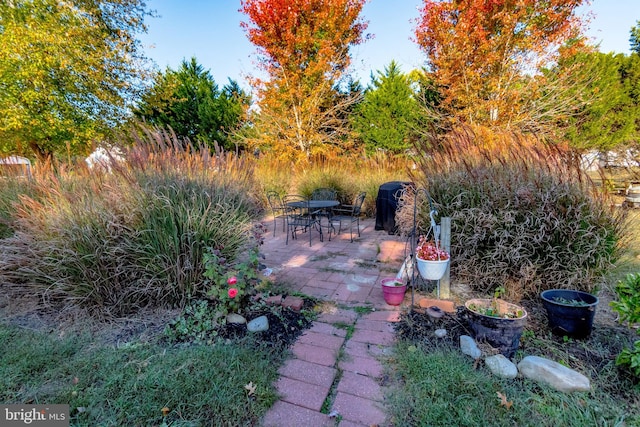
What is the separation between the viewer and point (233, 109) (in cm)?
1182

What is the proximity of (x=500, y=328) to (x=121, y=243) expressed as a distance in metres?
2.74

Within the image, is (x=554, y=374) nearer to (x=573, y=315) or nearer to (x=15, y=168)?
(x=573, y=315)

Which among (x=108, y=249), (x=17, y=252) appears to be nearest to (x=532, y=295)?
(x=108, y=249)

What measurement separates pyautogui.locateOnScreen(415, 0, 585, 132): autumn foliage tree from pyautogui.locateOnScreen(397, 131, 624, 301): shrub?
5.20 meters

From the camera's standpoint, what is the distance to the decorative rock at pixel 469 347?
1735 mm

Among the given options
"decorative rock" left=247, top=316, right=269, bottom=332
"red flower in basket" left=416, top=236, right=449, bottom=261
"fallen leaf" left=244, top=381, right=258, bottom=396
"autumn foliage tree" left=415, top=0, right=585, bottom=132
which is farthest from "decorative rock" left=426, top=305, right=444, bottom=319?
"autumn foliage tree" left=415, top=0, right=585, bottom=132

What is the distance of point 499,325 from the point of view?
69.9 inches

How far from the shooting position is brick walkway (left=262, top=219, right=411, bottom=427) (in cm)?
140

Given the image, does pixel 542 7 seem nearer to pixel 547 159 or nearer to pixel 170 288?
pixel 547 159

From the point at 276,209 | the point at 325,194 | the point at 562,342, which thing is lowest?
the point at 562,342

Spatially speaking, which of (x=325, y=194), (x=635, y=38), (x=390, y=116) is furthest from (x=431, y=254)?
(x=635, y=38)

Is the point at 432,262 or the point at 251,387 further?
the point at 432,262

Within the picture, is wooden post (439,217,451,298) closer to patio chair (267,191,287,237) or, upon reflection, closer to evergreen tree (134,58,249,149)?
patio chair (267,191,287,237)

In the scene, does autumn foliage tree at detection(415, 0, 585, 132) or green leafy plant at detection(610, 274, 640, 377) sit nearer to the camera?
green leafy plant at detection(610, 274, 640, 377)
